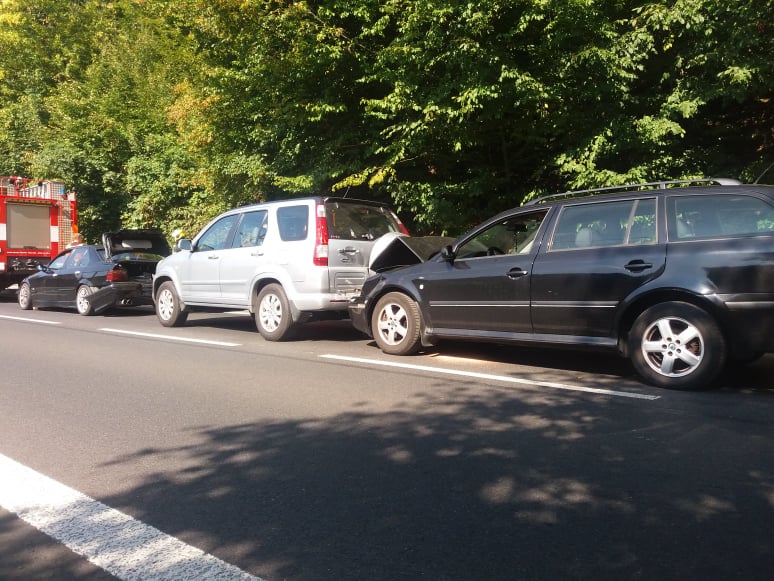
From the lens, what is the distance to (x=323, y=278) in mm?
8930

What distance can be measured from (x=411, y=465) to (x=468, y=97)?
7.12 m

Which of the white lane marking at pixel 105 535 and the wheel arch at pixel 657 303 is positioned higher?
the wheel arch at pixel 657 303

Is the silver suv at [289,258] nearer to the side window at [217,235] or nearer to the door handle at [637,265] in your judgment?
the side window at [217,235]

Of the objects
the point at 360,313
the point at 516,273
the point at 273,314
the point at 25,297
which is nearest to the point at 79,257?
the point at 25,297

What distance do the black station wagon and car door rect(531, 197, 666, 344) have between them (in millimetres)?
10

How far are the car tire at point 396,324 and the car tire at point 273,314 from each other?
152 cm

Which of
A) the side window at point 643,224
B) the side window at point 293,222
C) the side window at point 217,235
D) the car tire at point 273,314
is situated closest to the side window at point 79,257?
the side window at point 217,235

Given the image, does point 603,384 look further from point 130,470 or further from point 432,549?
point 130,470

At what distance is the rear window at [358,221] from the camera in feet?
30.2

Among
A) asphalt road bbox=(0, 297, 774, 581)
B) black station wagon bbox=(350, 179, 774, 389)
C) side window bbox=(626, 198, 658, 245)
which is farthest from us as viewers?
side window bbox=(626, 198, 658, 245)

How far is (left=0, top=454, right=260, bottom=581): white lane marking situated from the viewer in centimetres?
279

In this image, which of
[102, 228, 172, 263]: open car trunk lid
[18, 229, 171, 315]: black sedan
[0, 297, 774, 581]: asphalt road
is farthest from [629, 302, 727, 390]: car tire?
[102, 228, 172, 263]: open car trunk lid

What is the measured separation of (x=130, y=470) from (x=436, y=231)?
9.97 m

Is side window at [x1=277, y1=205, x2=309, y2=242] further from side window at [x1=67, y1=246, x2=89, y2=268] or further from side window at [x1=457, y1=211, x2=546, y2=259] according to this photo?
side window at [x1=67, y1=246, x2=89, y2=268]
